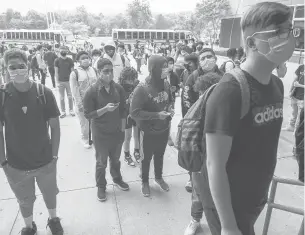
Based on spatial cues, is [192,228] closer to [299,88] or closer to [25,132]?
[25,132]

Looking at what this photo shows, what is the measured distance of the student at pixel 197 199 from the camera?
251cm

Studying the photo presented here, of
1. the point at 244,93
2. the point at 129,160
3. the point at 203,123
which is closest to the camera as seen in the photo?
the point at 244,93

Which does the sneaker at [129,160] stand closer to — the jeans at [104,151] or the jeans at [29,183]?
the jeans at [104,151]

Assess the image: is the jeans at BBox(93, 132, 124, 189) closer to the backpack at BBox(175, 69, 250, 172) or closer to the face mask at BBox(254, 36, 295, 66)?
the backpack at BBox(175, 69, 250, 172)

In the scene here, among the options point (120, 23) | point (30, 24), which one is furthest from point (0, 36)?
point (120, 23)

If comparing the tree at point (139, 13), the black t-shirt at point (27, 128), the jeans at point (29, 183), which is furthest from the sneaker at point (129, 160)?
the tree at point (139, 13)

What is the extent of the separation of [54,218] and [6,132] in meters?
1.08

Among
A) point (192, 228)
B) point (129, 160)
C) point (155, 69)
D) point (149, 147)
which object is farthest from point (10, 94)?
point (129, 160)

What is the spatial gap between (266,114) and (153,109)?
2.00m

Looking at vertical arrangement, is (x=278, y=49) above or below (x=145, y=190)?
above

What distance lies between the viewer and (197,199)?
100 inches

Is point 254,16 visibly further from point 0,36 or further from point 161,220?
point 0,36

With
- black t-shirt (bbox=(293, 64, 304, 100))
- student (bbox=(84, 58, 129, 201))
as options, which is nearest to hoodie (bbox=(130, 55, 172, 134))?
student (bbox=(84, 58, 129, 201))

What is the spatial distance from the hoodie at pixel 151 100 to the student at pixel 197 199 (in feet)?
2.10
